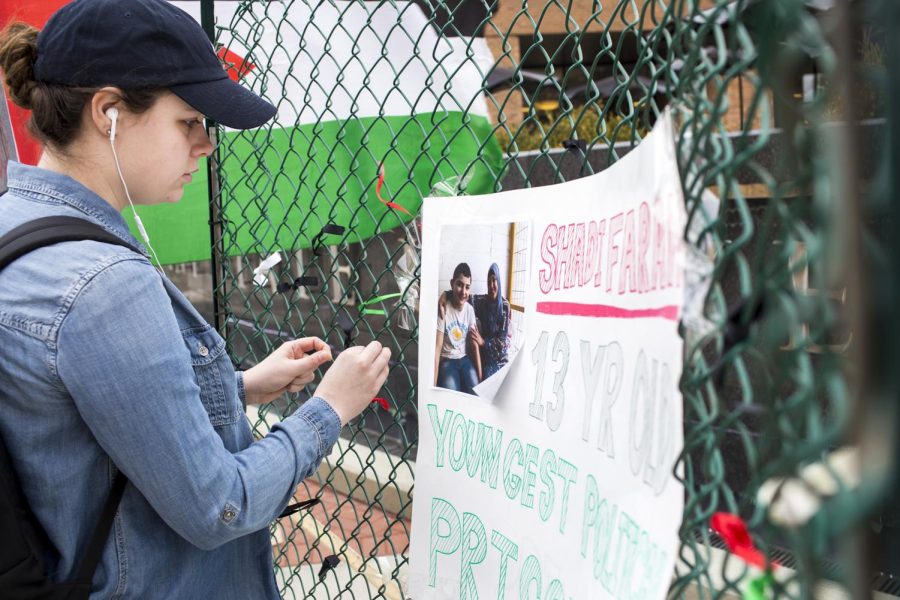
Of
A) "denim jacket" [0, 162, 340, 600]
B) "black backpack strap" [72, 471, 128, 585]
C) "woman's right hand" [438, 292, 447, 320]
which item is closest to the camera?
"denim jacket" [0, 162, 340, 600]

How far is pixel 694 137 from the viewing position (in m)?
0.91

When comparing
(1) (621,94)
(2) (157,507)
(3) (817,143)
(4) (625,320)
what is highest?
(1) (621,94)

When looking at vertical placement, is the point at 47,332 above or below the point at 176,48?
below

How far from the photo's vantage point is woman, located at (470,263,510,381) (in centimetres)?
143

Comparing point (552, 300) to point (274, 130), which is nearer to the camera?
point (552, 300)

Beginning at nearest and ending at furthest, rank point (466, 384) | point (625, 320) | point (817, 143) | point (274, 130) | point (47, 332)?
point (817, 143), point (625, 320), point (47, 332), point (466, 384), point (274, 130)

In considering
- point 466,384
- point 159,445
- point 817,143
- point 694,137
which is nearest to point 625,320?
point 694,137

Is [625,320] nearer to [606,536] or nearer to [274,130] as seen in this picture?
[606,536]

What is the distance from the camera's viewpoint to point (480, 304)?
1.50 metres

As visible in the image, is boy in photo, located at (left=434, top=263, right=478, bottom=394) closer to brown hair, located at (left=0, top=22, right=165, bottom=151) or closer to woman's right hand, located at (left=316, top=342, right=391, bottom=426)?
woman's right hand, located at (left=316, top=342, right=391, bottom=426)

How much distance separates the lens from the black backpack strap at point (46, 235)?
1.25m

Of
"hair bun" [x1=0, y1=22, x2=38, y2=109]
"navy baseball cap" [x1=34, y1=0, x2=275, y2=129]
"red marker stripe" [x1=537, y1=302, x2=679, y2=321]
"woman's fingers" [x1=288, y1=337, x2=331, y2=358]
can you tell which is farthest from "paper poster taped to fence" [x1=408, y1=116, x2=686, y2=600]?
"hair bun" [x1=0, y1=22, x2=38, y2=109]

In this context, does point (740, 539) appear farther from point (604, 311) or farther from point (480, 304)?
point (480, 304)

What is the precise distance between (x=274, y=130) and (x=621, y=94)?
1501 mm
